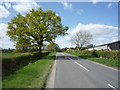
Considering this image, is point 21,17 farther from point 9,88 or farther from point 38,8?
point 9,88

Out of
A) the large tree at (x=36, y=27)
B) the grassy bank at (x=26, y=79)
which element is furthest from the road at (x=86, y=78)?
the large tree at (x=36, y=27)

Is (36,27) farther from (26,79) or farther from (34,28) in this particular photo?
(26,79)

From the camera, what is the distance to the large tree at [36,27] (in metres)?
30.8

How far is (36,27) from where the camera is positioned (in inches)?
1242

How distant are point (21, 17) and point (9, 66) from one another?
75.4 feet

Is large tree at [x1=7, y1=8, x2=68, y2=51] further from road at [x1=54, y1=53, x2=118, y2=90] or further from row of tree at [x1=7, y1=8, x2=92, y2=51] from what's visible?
road at [x1=54, y1=53, x2=118, y2=90]

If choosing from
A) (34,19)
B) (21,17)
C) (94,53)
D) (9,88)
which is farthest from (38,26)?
(9,88)

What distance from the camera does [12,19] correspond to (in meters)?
31.9

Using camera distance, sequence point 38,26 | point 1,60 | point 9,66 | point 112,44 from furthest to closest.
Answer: point 112,44 → point 38,26 → point 9,66 → point 1,60

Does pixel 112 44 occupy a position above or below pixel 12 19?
below

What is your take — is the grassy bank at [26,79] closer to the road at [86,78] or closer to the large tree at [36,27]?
the road at [86,78]

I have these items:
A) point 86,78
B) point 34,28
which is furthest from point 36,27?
point 86,78

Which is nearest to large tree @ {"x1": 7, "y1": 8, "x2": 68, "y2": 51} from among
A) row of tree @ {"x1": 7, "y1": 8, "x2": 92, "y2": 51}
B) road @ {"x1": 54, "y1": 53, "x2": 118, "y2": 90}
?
row of tree @ {"x1": 7, "y1": 8, "x2": 92, "y2": 51}

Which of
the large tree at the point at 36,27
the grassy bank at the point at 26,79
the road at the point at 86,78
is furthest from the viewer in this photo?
the large tree at the point at 36,27
